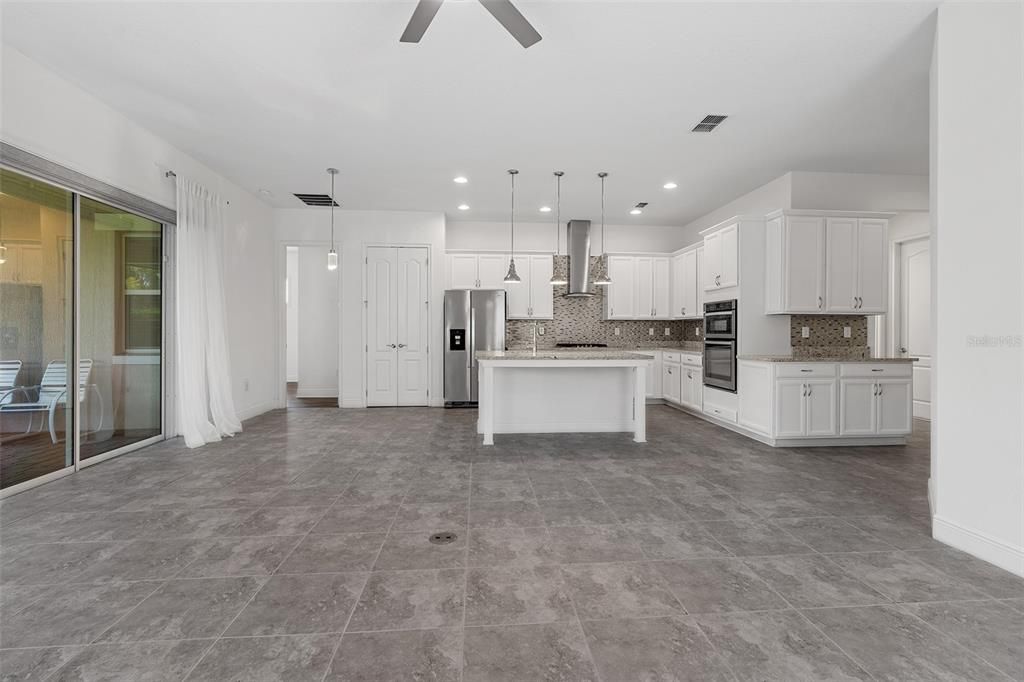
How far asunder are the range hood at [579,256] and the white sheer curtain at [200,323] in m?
4.64

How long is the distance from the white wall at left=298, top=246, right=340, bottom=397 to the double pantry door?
6.35 feet

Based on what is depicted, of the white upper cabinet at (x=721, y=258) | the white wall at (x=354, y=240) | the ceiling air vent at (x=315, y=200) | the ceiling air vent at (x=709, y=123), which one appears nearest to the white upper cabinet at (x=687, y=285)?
the white upper cabinet at (x=721, y=258)

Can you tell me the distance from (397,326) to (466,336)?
1057 millimetres

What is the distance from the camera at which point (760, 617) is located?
1.77m

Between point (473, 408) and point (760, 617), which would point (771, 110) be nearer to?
point (760, 617)

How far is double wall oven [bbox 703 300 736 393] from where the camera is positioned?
17.0ft

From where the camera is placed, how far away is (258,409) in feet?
20.2

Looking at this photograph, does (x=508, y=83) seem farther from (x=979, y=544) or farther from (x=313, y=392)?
(x=313, y=392)

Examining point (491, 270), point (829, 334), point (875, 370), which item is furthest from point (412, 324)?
point (875, 370)

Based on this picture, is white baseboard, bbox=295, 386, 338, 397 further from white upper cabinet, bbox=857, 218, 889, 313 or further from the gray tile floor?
white upper cabinet, bbox=857, 218, 889, 313

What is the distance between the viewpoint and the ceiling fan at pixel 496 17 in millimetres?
2113

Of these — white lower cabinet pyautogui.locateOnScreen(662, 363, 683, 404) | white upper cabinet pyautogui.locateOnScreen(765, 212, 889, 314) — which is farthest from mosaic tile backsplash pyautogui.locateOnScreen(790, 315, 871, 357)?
white lower cabinet pyautogui.locateOnScreen(662, 363, 683, 404)

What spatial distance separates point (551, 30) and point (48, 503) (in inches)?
170

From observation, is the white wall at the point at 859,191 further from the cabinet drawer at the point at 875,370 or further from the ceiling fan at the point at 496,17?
the ceiling fan at the point at 496,17
